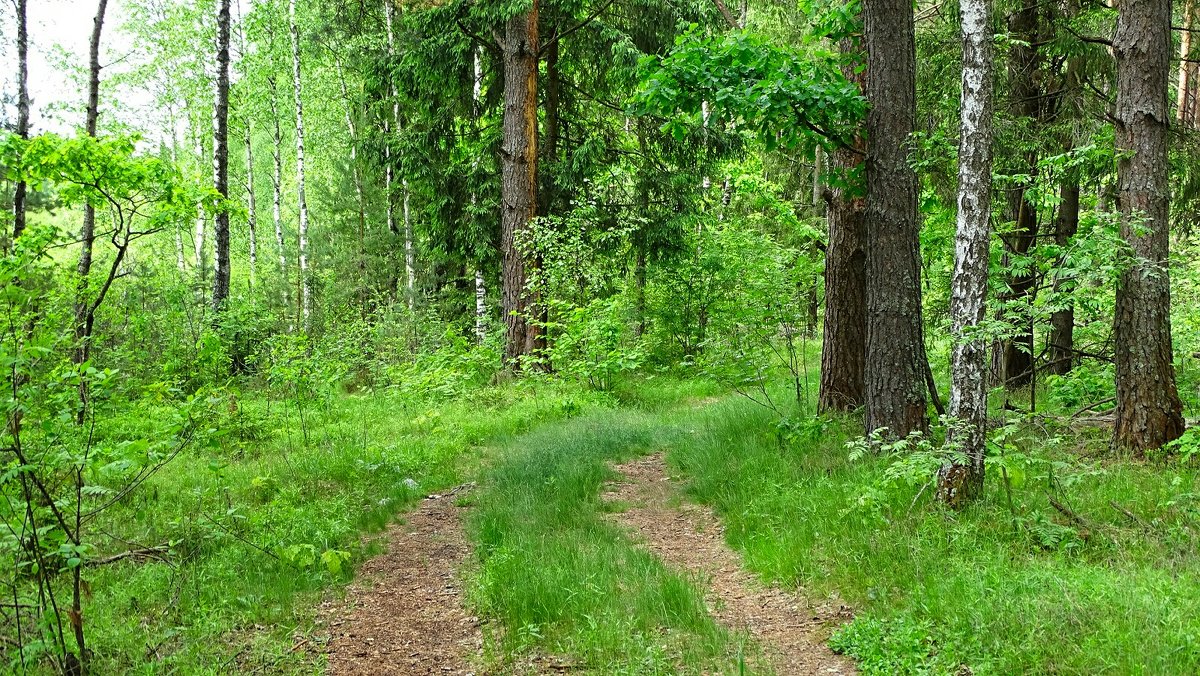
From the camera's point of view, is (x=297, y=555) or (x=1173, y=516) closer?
(x=1173, y=516)

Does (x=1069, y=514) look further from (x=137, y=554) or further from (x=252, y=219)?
(x=252, y=219)

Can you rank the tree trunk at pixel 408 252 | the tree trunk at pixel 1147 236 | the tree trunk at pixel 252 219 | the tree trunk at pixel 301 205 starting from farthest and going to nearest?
the tree trunk at pixel 252 219 → the tree trunk at pixel 301 205 → the tree trunk at pixel 408 252 → the tree trunk at pixel 1147 236

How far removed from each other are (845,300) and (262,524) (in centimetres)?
641

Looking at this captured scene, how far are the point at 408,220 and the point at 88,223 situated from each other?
7.80 metres

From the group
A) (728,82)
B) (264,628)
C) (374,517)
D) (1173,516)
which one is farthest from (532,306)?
(1173,516)

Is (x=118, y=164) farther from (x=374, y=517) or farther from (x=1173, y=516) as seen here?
(x=1173, y=516)

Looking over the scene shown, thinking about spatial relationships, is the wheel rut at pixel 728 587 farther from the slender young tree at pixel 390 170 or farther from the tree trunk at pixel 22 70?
the tree trunk at pixel 22 70

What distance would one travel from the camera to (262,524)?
5.96 m

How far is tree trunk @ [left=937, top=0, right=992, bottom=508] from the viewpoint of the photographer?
4.84 meters

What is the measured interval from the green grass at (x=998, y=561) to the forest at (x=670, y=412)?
0.03 m

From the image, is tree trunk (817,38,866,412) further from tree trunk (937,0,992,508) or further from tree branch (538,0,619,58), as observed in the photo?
tree branch (538,0,619,58)

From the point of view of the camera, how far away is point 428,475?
26.6 ft

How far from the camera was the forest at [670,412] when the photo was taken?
399 cm

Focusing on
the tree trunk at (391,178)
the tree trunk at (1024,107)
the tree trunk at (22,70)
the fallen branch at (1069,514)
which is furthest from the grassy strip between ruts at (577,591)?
the tree trunk at (22,70)
